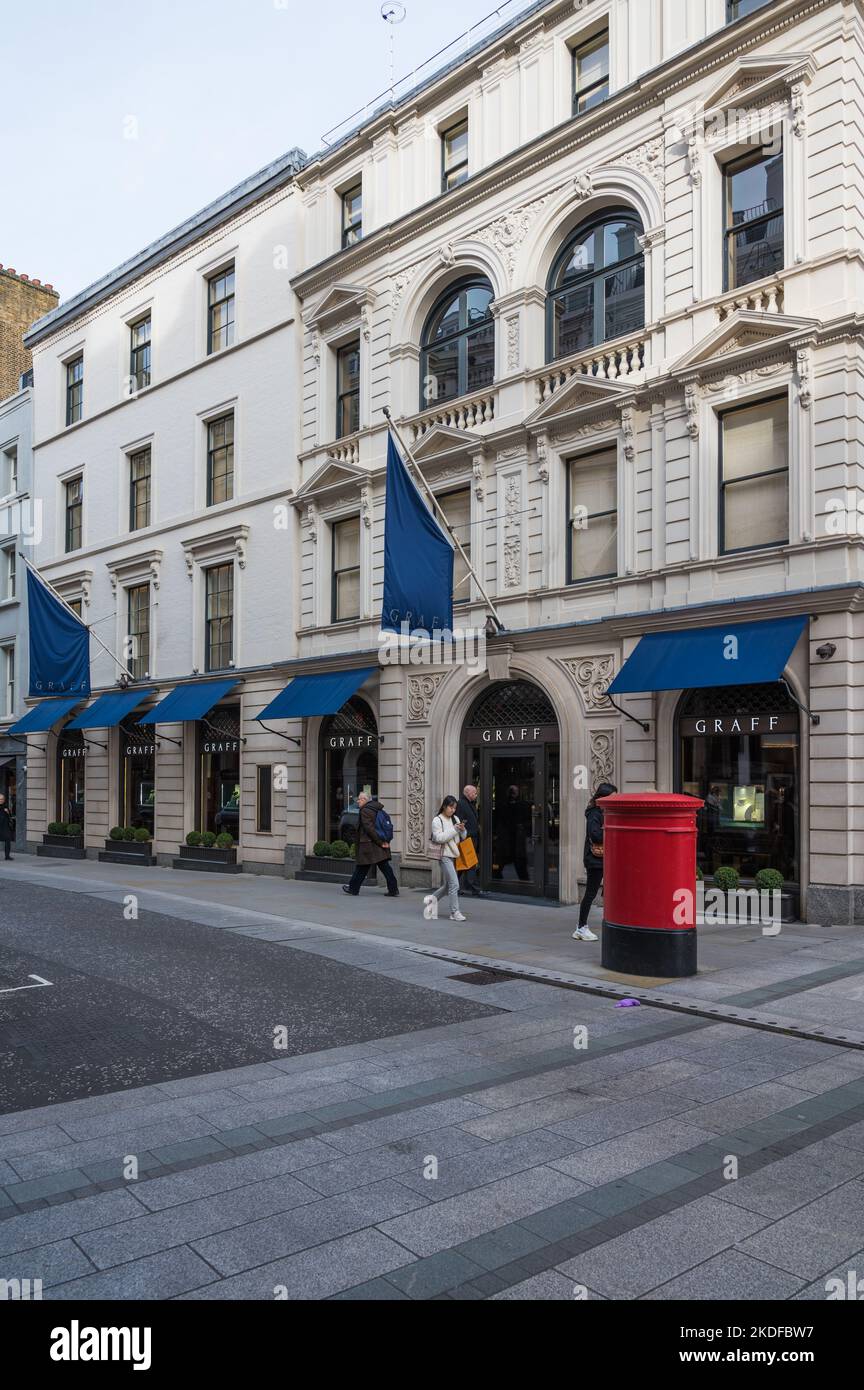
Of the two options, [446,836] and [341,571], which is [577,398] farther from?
[446,836]

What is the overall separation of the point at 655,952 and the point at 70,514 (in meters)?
25.9

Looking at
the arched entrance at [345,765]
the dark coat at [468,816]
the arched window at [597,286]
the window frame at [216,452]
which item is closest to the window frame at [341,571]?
the arched entrance at [345,765]

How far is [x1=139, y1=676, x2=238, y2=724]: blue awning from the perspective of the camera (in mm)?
22891

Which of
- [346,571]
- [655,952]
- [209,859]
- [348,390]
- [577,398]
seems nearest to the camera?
[655,952]

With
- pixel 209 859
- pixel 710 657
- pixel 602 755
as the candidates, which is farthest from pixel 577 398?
pixel 209 859

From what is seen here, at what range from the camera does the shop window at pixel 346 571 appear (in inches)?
824

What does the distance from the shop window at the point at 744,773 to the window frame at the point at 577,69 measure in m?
10.4

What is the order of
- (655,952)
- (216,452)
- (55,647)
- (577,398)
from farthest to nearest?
(55,647) < (216,452) < (577,398) < (655,952)

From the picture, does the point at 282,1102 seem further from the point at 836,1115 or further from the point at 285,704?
the point at 285,704

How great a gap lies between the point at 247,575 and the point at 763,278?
13.1 metres

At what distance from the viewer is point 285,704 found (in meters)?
20.6

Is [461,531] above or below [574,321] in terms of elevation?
below

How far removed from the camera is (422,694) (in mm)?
18734
